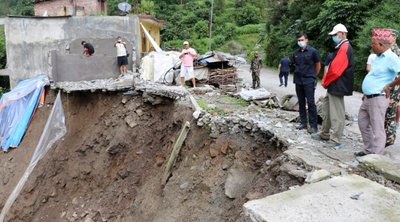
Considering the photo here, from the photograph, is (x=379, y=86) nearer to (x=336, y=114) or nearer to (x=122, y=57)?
(x=336, y=114)

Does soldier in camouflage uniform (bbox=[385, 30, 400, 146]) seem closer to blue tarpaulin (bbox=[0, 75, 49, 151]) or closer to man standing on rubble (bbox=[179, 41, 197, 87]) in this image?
man standing on rubble (bbox=[179, 41, 197, 87])

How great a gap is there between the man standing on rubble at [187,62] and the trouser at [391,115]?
18.8 ft

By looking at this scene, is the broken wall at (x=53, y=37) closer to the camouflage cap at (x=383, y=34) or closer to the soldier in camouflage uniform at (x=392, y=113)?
the soldier in camouflage uniform at (x=392, y=113)

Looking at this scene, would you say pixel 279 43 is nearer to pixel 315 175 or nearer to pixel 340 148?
pixel 340 148

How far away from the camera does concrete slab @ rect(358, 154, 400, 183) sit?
348 cm

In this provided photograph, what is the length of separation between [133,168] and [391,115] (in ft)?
17.5

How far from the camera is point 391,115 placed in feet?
14.5

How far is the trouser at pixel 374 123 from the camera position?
3967 millimetres

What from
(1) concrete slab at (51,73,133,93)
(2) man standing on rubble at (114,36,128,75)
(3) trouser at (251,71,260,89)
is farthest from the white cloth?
(3) trouser at (251,71,260,89)

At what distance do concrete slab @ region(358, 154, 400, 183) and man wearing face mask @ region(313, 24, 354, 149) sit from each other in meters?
0.87

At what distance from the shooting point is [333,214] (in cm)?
264

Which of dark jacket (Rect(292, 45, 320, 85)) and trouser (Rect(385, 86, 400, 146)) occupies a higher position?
dark jacket (Rect(292, 45, 320, 85))

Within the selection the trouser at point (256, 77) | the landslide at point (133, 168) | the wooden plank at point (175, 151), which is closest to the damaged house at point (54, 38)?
the landslide at point (133, 168)

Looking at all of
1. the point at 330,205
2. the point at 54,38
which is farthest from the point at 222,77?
the point at 330,205
